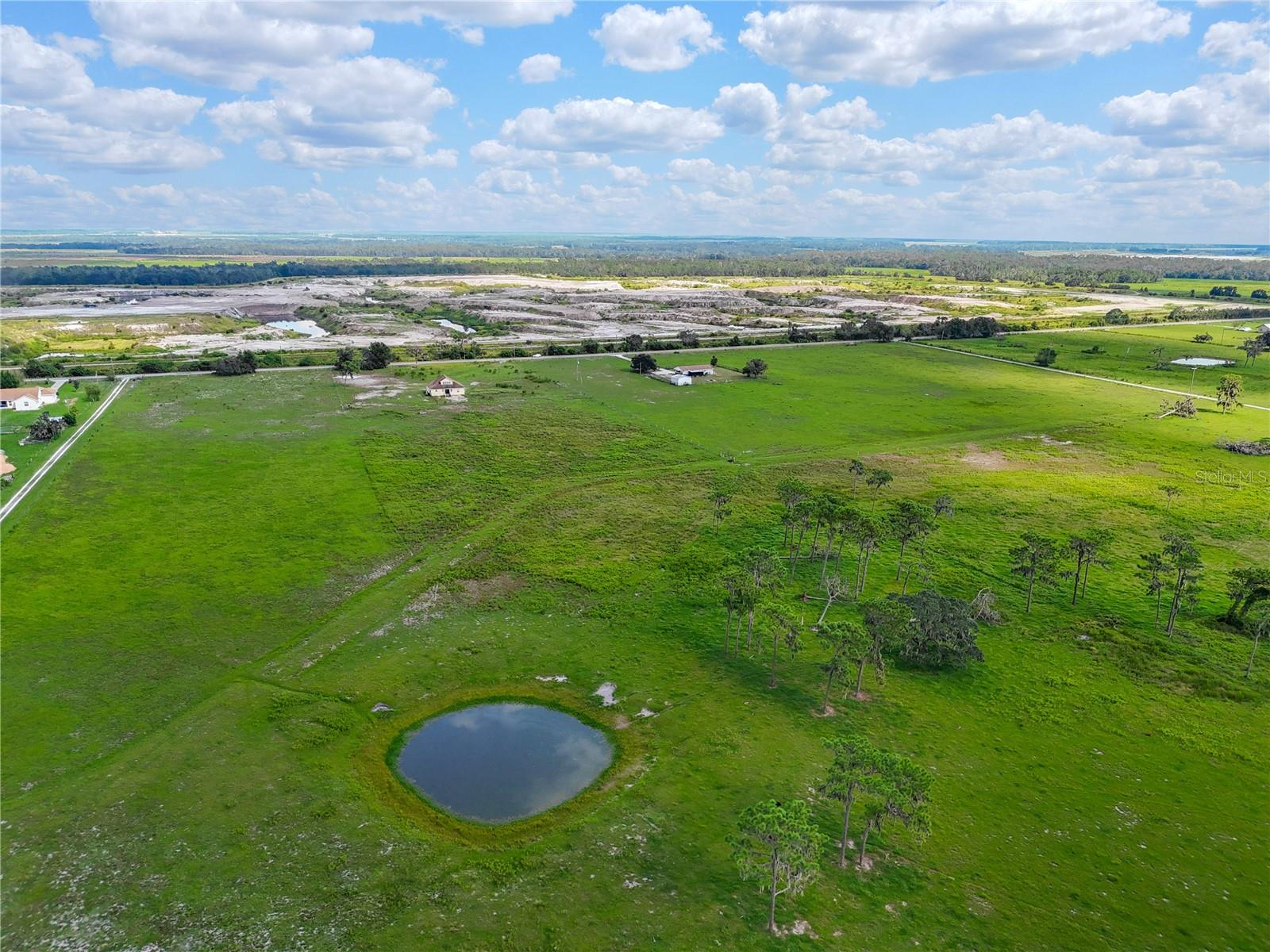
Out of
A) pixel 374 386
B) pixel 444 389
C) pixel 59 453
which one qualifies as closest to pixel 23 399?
pixel 59 453

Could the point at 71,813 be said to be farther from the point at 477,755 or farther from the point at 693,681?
the point at 693,681

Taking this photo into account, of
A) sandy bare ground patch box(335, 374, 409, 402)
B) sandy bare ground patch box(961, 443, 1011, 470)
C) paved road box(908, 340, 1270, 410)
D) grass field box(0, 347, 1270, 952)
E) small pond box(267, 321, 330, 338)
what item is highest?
small pond box(267, 321, 330, 338)

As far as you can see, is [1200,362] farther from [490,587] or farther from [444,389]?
[490,587]

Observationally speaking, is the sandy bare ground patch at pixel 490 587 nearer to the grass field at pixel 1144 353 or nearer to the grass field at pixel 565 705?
the grass field at pixel 565 705

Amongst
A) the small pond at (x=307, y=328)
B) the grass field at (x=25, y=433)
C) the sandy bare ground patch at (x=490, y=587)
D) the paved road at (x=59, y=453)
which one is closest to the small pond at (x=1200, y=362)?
the sandy bare ground patch at (x=490, y=587)

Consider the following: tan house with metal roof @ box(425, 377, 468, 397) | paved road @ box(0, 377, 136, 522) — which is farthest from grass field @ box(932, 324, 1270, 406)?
paved road @ box(0, 377, 136, 522)

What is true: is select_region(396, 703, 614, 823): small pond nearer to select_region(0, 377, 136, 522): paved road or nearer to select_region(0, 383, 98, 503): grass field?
select_region(0, 377, 136, 522): paved road

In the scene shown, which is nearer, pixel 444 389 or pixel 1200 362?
pixel 444 389
